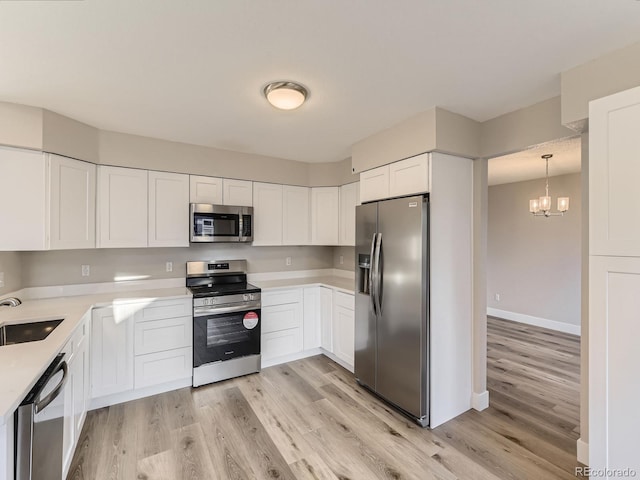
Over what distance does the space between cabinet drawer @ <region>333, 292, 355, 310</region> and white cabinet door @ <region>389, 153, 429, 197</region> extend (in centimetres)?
125

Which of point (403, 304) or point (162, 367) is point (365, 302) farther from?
point (162, 367)

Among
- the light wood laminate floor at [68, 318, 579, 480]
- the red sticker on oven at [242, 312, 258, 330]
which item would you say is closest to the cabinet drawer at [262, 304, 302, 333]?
the red sticker on oven at [242, 312, 258, 330]

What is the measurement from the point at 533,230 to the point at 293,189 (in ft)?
13.6

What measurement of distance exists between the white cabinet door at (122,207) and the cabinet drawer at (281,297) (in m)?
1.40

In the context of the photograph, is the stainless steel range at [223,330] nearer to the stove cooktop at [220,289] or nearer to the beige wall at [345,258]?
the stove cooktop at [220,289]

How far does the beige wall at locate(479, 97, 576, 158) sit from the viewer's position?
2.16 metres

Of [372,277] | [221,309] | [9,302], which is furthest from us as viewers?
[221,309]

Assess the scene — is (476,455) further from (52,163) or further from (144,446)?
(52,163)

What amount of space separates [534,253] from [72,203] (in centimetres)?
633

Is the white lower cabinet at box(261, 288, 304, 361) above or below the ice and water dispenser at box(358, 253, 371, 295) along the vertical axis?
below

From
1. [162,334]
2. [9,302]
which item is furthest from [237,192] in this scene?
[9,302]

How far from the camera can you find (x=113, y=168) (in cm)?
290

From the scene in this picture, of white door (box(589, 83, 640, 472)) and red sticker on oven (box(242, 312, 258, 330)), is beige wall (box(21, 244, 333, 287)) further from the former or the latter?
white door (box(589, 83, 640, 472))

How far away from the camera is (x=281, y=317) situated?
3520mm
